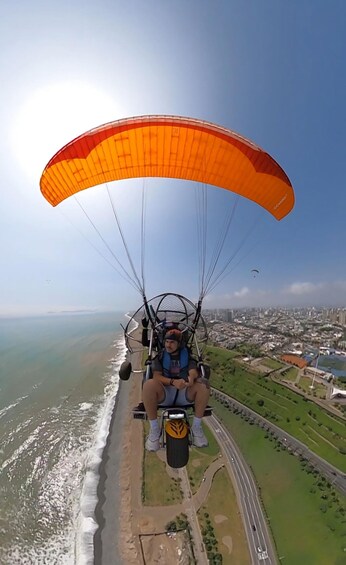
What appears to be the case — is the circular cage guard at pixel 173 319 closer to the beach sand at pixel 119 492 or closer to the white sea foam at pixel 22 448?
the beach sand at pixel 119 492

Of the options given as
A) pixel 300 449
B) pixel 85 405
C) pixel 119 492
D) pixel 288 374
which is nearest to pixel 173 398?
pixel 119 492

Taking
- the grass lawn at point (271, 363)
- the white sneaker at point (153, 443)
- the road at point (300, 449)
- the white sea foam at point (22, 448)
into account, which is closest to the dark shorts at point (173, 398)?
the white sneaker at point (153, 443)

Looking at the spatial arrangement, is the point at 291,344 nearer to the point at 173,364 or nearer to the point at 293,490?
the point at 293,490

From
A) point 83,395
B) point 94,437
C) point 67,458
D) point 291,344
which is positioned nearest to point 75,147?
point 67,458

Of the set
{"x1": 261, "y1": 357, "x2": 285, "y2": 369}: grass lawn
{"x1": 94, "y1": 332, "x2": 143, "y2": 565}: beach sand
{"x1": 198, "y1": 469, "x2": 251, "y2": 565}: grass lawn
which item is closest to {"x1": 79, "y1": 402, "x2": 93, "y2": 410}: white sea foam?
{"x1": 94, "y1": 332, "x2": 143, "y2": 565}: beach sand

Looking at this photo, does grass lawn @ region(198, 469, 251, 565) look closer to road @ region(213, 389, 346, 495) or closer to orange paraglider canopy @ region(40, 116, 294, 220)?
road @ region(213, 389, 346, 495)
